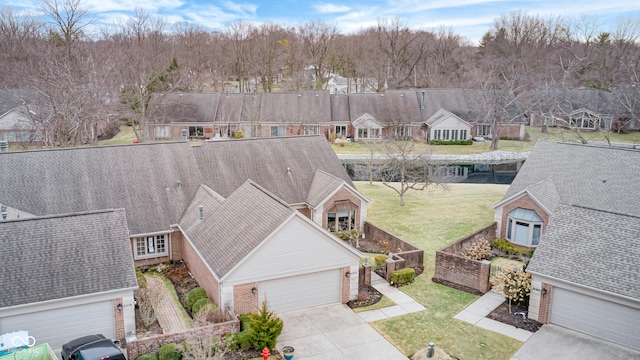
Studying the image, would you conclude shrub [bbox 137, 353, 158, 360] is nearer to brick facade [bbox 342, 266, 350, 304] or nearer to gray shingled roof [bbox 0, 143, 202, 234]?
brick facade [bbox 342, 266, 350, 304]

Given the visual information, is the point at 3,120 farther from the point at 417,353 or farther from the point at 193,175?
the point at 417,353

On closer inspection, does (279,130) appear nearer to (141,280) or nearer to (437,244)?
(437,244)

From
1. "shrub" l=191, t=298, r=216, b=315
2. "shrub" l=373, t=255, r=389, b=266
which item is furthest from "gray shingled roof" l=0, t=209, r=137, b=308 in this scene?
"shrub" l=373, t=255, r=389, b=266

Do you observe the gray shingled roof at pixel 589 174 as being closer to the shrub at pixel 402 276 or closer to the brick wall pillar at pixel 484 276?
the brick wall pillar at pixel 484 276

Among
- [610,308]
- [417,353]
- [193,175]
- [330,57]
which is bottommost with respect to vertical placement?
[417,353]

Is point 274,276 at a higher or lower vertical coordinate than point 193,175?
lower

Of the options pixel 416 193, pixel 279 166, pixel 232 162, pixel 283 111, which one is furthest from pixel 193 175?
pixel 283 111
